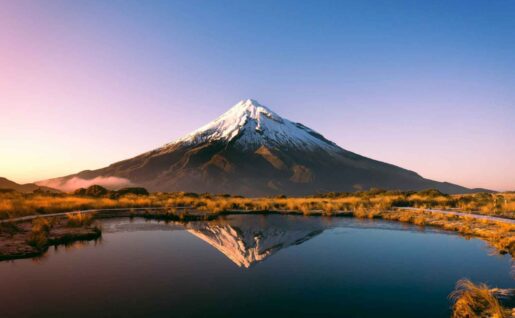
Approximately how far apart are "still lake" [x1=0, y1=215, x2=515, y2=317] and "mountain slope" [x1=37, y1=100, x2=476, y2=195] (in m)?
128

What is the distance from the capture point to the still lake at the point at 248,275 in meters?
8.38

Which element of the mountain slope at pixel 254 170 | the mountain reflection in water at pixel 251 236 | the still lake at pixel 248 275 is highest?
the mountain slope at pixel 254 170

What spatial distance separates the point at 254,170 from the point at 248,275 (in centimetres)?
15722

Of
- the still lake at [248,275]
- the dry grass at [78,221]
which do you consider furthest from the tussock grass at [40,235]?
the dry grass at [78,221]

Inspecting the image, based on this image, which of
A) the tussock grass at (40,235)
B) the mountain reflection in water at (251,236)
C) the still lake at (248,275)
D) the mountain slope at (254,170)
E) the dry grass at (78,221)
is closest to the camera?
the still lake at (248,275)

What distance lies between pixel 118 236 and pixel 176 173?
143875 mm

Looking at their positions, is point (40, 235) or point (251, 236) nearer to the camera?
point (40, 235)

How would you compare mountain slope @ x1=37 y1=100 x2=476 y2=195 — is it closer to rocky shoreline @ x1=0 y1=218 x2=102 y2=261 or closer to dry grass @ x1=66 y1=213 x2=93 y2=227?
dry grass @ x1=66 y1=213 x2=93 y2=227

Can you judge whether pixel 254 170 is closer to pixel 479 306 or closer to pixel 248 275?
pixel 248 275

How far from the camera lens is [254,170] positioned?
168m

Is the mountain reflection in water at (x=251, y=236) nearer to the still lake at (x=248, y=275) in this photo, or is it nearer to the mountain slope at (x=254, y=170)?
the still lake at (x=248, y=275)

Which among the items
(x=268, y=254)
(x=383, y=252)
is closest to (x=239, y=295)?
(x=268, y=254)

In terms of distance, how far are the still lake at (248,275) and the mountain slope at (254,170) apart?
421 feet

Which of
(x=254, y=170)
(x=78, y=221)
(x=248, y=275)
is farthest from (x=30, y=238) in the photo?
(x=254, y=170)
